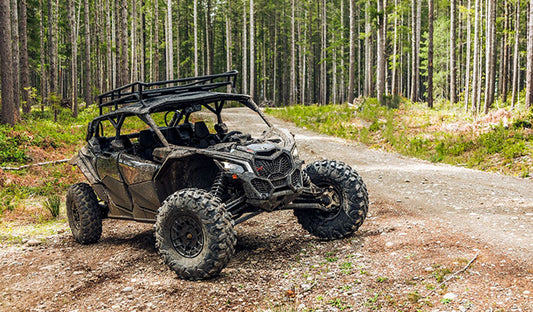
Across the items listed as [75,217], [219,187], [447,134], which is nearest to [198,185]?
[219,187]

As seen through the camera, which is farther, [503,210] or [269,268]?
[503,210]

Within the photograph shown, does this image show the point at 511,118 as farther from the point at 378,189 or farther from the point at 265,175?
the point at 265,175

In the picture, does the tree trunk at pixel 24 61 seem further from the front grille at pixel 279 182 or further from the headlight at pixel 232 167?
Result: the front grille at pixel 279 182

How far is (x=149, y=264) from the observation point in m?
5.23

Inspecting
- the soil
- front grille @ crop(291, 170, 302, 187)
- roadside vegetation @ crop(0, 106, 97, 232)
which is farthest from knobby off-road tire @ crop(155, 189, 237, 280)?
roadside vegetation @ crop(0, 106, 97, 232)

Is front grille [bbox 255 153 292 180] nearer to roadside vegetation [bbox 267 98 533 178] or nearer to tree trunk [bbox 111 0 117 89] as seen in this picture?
roadside vegetation [bbox 267 98 533 178]

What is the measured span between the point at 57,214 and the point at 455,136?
40.7 feet

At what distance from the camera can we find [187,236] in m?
4.58

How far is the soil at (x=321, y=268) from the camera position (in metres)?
3.62

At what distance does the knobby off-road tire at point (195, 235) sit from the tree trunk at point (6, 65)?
42.4ft

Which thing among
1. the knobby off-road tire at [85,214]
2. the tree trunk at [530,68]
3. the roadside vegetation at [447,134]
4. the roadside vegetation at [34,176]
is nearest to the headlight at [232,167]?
the knobby off-road tire at [85,214]

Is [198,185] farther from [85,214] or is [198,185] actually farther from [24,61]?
[24,61]

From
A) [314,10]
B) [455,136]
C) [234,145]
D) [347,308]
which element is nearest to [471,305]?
[347,308]

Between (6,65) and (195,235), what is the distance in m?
14.4
